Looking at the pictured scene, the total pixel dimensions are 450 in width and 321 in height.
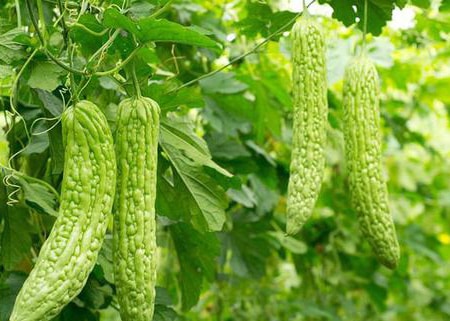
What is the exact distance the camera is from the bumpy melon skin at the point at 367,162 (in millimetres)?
1647

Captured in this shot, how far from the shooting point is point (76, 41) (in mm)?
1691

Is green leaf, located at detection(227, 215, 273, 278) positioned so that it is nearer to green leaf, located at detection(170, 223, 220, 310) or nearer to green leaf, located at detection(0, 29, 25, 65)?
green leaf, located at detection(170, 223, 220, 310)

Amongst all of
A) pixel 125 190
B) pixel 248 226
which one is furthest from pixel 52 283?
pixel 248 226

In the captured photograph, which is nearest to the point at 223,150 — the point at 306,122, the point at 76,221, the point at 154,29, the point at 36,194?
the point at 36,194

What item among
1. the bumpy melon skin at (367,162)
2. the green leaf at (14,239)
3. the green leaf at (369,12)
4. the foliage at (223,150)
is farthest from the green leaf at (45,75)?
the green leaf at (369,12)

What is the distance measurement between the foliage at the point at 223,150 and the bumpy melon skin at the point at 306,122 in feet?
0.58

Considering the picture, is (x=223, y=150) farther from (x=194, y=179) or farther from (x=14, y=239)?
(x=14, y=239)

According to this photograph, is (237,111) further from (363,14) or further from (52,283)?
(52,283)

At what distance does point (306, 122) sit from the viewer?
1634mm

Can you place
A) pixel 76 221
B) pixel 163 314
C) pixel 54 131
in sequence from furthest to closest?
pixel 163 314 < pixel 54 131 < pixel 76 221

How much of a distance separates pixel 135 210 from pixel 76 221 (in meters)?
0.10

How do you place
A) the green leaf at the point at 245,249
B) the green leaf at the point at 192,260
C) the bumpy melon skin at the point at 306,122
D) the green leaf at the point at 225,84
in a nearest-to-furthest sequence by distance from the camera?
the bumpy melon skin at the point at 306,122, the green leaf at the point at 192,260, the green leaf at the point at 225,84, the green leaf at the point at 245,249

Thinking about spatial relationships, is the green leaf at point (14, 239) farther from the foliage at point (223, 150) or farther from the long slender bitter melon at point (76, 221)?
the long slender bitter melon at point (76, 221)

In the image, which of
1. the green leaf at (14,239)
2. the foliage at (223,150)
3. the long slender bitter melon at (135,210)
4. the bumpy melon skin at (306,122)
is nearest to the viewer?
the long slender bitter melon at (135,210)
